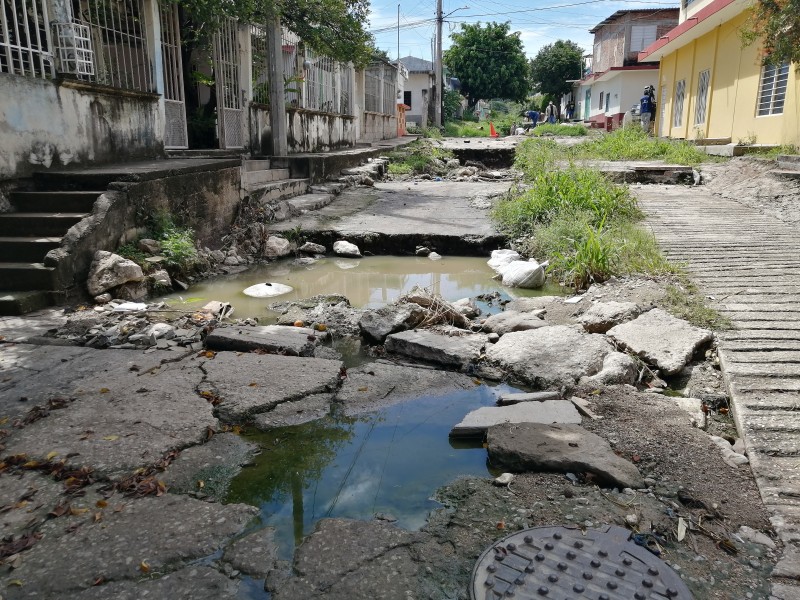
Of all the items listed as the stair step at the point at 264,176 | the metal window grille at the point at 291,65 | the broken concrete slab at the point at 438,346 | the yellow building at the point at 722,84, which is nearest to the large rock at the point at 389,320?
the broken concrete slab at the point at 438,346

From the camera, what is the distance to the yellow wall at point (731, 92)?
11.2 m

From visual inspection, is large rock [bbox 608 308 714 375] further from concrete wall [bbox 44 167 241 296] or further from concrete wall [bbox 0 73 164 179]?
concrete wall [bbox 0 73 164 179]

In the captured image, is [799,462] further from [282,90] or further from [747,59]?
[747,59]

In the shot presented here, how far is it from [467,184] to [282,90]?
4.05 metres

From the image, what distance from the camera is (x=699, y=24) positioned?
14.3 metres

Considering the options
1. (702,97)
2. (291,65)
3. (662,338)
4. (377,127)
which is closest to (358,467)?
(662,338)

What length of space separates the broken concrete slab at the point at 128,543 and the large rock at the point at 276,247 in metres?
4.92

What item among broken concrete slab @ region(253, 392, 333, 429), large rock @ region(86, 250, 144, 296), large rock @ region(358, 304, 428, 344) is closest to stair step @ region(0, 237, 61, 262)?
large rock @ region(86, 250, 144, 296)

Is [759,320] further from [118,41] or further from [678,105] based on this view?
[678,105]

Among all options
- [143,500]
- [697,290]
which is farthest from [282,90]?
[143,500]

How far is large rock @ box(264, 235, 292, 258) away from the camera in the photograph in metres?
7.06

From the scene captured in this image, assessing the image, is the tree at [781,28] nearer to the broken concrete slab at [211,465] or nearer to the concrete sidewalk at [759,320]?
the concrete sidewalk at [759,320]

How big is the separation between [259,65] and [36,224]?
677 cm

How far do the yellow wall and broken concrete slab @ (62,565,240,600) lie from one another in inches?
449
